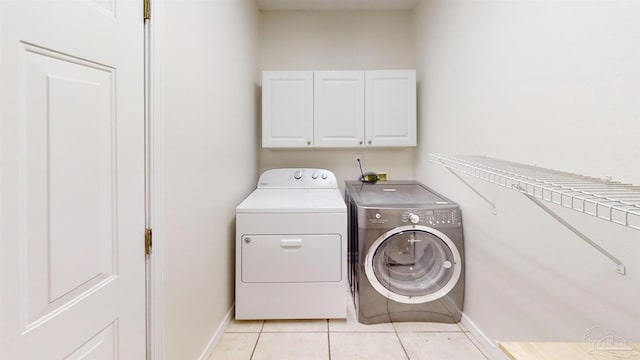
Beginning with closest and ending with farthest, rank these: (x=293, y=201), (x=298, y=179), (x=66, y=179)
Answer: (x=66, y=179)
(x=293, y=201)
(x=298, y=179)

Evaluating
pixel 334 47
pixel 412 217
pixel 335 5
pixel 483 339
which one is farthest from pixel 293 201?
pixel 335 5

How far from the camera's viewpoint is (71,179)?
0.83m

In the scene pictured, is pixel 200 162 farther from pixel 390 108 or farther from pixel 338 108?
pixel 390 108

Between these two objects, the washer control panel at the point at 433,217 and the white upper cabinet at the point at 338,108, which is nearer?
the washer control panel at the point at 433,217

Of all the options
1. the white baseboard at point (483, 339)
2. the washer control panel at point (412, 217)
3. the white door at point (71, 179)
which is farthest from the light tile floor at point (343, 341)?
the white door at point (71, 179)

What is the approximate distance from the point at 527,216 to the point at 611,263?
424 millimetres

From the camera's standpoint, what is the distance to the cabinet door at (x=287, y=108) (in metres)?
2.88

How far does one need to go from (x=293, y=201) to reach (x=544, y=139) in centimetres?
155

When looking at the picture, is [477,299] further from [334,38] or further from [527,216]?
[334,38]

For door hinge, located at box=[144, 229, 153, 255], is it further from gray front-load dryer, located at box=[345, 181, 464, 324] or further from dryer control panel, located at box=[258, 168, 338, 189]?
dryer control panel, located at box=[258, 168, 338, 189]

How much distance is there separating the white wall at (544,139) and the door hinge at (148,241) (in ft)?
5.23

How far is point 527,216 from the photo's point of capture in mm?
1521

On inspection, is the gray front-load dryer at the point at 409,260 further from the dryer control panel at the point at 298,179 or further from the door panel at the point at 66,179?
the door panel at the point at 66,179


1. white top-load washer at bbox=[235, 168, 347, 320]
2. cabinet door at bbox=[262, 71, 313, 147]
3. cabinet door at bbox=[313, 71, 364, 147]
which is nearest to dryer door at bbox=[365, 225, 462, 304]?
white top-load washer at bbox=[235, 168, 347, 320]
